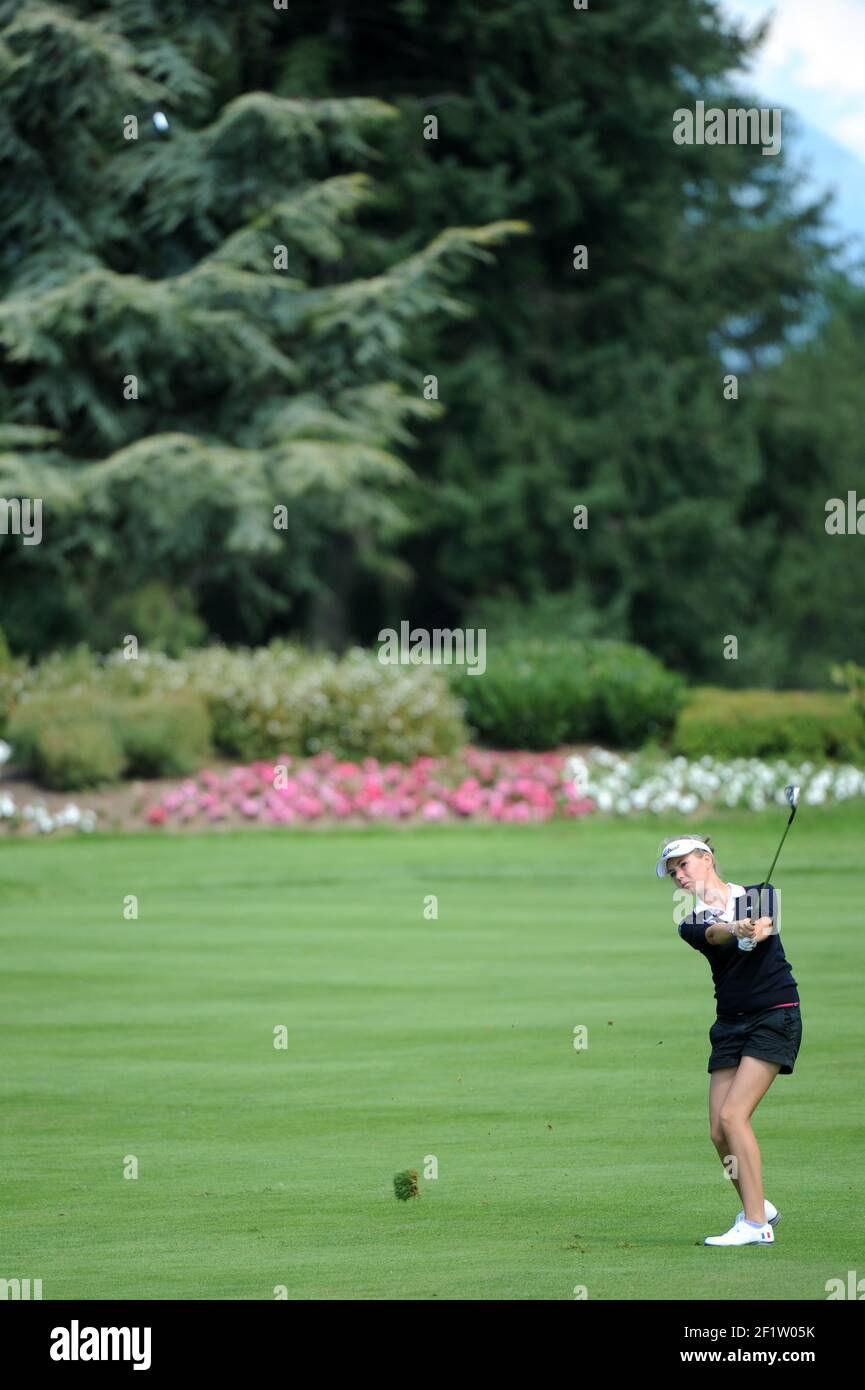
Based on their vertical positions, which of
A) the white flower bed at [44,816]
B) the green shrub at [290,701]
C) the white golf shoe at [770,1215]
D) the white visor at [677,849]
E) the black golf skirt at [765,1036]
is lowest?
the white golf shoe at [770,1215]

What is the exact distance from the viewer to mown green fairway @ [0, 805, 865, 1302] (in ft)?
22.1

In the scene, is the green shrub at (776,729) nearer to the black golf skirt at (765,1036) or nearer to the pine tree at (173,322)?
the pine tree at (173,322)

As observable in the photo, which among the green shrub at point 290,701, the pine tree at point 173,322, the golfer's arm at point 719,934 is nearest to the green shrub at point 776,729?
→ the green shrub at point 290,701

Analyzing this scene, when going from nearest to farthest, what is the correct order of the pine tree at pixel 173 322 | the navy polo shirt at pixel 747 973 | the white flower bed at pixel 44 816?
1. the navy polo shirt at pixel 747 973
2. the white flower bed at pixel 44 816
3. the pine tree at pixel 173 322

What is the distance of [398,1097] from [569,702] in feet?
61.2

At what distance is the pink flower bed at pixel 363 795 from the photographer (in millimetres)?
24281

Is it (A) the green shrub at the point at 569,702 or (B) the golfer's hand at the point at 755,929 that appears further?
(A) the green shrub at the point at 569,702

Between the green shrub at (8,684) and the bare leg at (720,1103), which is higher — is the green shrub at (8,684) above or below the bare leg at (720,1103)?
above

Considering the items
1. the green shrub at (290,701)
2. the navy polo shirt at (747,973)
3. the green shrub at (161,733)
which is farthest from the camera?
the green shrub at (290,701)

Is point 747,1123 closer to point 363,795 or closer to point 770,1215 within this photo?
point 770,1215

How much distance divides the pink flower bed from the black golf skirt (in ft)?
55.5

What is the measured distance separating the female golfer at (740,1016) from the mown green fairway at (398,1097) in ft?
0.67
